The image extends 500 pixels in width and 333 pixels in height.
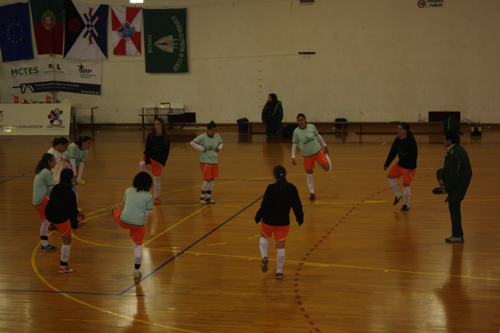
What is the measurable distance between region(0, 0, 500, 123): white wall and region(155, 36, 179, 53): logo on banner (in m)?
0.81

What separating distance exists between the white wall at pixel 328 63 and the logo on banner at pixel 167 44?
810mm

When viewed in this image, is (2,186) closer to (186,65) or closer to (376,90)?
(186,65)

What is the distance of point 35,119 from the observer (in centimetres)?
2458

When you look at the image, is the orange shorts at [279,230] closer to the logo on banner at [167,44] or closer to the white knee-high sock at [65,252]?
the white knee-high sock at [65,252]

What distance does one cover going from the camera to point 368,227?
9.58 meters

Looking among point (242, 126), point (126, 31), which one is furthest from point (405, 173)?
point (126, 31)

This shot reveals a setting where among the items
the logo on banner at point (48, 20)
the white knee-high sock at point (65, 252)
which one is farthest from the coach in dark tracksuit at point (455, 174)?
the logo on banner at point (48, 20)

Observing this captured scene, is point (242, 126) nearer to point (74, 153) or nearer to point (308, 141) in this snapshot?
point (308, 141)

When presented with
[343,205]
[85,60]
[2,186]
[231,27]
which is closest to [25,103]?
[85,60]

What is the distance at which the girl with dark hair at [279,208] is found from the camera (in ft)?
22.7

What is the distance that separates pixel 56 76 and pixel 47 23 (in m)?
2.71

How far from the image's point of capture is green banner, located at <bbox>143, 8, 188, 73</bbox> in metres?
25.8

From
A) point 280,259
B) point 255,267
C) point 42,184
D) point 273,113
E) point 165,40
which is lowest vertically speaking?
point 255,267

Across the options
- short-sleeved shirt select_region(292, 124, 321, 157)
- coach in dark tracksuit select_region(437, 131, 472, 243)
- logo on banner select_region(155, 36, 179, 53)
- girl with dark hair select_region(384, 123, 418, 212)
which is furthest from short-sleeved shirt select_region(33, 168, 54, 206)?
logo on banner select_region(155, 36, 179, 53)
